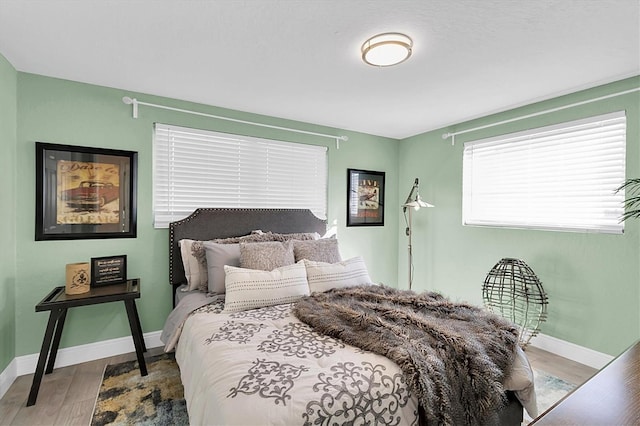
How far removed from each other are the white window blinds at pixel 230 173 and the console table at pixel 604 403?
3016 millimetres

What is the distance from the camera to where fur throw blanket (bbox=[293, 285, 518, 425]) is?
139cm

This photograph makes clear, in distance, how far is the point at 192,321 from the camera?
208cm

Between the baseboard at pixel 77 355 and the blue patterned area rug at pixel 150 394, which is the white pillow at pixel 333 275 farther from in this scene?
the baseboard at pixel 77 355

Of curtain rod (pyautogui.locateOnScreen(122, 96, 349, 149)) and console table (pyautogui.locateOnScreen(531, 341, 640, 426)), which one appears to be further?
curtain rod (pyautogui.locateOnScreen(122, 96, 349, 149))

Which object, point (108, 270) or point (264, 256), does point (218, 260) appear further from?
point (108, 270)

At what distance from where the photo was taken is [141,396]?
2176 millimetres

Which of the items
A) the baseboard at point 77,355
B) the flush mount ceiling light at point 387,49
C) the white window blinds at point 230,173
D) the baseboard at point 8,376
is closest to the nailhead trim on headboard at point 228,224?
the white window blinds at point 230,173

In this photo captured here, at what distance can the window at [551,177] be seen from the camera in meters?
2.64

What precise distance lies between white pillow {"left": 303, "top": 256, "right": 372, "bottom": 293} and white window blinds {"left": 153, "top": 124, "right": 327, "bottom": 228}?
1.22 m

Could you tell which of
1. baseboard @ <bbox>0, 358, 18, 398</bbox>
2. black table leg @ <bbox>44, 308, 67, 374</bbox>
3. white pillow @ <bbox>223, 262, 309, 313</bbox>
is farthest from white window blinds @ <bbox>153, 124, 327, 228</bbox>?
baseboard @ <bbox>0, 358, 18, 398</bbox>

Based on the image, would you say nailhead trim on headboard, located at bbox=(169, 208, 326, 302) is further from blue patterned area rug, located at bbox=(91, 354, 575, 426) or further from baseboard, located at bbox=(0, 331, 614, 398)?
blue patterned area rug, located at bbox=(91, 354, 575, 426)

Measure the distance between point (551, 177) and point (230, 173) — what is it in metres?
3.21

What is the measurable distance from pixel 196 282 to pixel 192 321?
0.70 meters

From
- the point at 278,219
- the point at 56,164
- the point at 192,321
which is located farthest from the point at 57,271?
the point at 278,219
